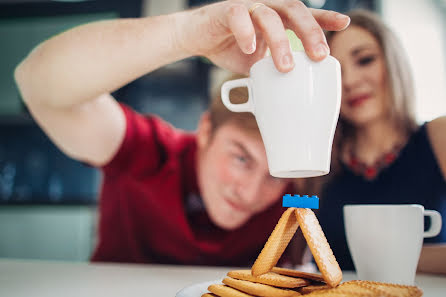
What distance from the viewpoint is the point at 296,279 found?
0.45m

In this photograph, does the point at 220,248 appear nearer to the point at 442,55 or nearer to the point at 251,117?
the point at 251,117

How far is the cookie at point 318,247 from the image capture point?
43 cm

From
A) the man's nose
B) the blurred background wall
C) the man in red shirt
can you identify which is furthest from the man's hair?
the blurred background wall

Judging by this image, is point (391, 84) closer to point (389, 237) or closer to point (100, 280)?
point (389, 237)

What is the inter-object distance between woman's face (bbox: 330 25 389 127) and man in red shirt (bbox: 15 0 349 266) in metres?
0.32

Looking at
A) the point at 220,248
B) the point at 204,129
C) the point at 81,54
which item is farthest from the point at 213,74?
the point at 81,54

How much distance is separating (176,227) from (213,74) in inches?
46.6

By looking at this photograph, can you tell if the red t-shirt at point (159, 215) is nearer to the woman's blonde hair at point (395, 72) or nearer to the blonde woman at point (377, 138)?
the blonde woman at point (377, 138)

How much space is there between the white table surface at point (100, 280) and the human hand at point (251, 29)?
0.39m

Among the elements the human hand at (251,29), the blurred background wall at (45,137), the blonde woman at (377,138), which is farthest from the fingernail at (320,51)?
the blurred background wall at (45,137)

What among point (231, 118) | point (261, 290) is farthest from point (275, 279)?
point (231, 118)

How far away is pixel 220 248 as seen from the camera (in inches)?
47.5

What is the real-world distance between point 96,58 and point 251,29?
34 cm

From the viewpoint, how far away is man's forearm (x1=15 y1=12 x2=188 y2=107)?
2.04ft
